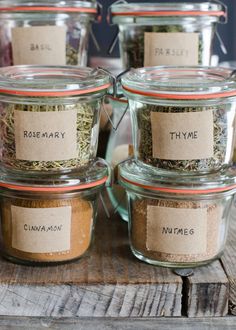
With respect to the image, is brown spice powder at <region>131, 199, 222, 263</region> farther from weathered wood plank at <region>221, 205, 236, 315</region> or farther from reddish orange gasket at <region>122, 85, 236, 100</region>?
reddish orange gasket at <region>122, 85, 236, 100</region>

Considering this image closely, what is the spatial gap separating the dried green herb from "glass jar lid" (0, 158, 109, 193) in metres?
0.24

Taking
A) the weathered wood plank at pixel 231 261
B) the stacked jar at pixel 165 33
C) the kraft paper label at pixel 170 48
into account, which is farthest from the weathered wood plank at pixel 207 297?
the kraft paper label at pixel 170 48

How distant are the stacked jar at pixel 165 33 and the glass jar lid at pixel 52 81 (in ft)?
0.44

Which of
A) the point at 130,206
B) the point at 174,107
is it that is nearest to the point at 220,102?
the point at 174,107

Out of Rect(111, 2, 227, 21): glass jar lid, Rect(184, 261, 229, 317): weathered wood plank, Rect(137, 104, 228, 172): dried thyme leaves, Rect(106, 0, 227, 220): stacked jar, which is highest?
Rect(111, 2, 227, 21): glass jar lid

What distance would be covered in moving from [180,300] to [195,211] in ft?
0.35

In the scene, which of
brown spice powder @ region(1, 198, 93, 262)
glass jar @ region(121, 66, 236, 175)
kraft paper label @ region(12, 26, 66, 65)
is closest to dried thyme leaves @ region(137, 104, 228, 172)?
glass jar @ region(121, 66, 236, 175)

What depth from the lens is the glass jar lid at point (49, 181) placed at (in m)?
0.76

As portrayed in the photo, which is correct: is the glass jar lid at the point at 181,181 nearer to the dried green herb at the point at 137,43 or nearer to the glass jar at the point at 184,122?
the glass jar at the point at 184,122

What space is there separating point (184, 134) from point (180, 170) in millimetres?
45

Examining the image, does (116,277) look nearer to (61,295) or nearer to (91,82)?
(61,295)

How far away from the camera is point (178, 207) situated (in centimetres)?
77

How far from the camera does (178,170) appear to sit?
0.77 meters

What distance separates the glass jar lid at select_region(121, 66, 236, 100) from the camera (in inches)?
29.1
